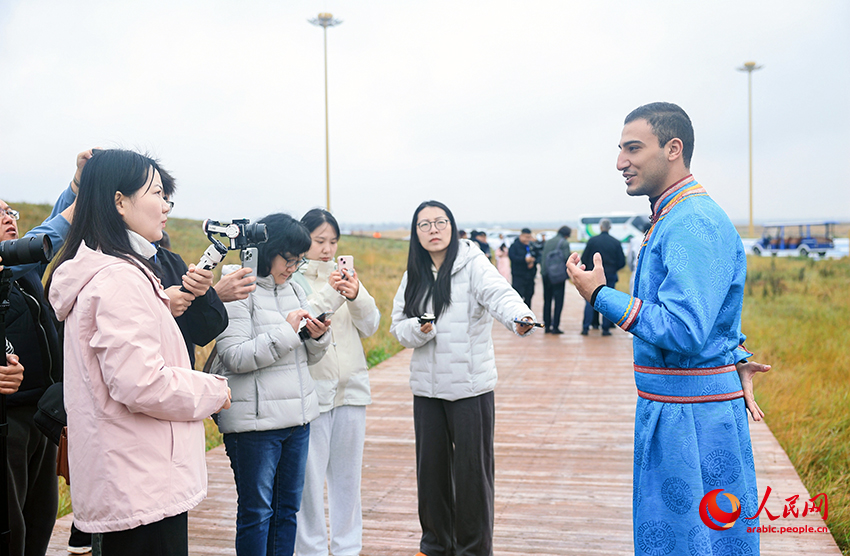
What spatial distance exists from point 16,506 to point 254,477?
94 centimetres

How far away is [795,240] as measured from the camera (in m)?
38.3

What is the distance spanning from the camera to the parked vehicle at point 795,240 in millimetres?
36094

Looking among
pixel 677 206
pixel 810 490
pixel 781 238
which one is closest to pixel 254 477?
pixel 677 206

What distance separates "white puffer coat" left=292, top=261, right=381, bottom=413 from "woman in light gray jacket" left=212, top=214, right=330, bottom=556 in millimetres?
303

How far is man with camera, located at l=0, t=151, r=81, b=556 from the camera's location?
2.77m

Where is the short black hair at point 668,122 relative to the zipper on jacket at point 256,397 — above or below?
above

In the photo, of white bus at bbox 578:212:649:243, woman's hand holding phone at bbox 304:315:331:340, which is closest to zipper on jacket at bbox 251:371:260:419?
woman's hand holding phone at bbox 304:315:331:340

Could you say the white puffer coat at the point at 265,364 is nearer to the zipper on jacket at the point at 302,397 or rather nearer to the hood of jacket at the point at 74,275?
the zipper on jacket at the point at 302,397

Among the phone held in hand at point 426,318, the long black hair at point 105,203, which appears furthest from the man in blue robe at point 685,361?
the long black hair at point 105,203

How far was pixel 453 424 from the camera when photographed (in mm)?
3303

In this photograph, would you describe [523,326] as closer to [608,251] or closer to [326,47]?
[608,251]

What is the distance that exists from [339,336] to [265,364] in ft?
2.50

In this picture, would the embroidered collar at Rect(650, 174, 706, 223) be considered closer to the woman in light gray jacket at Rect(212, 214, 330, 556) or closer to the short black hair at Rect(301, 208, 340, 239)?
the woman in light gray jacket at Rect(212, 214, 330, 556)

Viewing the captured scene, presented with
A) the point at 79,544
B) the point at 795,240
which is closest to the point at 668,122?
the point at 79,544
